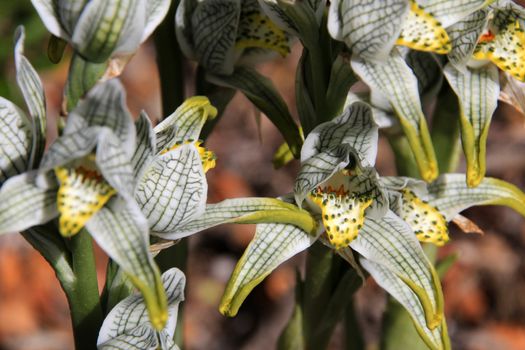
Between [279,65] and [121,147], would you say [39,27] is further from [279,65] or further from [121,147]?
[121,147]

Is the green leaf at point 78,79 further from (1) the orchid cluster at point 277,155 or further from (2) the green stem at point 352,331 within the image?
(2) the green stem at point 352,331

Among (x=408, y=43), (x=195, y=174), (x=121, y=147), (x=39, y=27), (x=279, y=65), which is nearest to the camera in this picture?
(x=121, y=147)

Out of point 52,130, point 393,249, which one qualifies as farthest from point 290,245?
point 52,130

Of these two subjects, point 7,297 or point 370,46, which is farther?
point 7,297

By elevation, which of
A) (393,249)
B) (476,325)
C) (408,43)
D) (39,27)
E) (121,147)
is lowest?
(476,325)

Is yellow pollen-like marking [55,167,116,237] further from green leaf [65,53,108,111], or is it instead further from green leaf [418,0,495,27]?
green leaf [418,0,495,27]

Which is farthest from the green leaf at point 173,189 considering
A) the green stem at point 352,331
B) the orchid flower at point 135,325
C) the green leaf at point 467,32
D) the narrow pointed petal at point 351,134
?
the green stem at point 352,331
